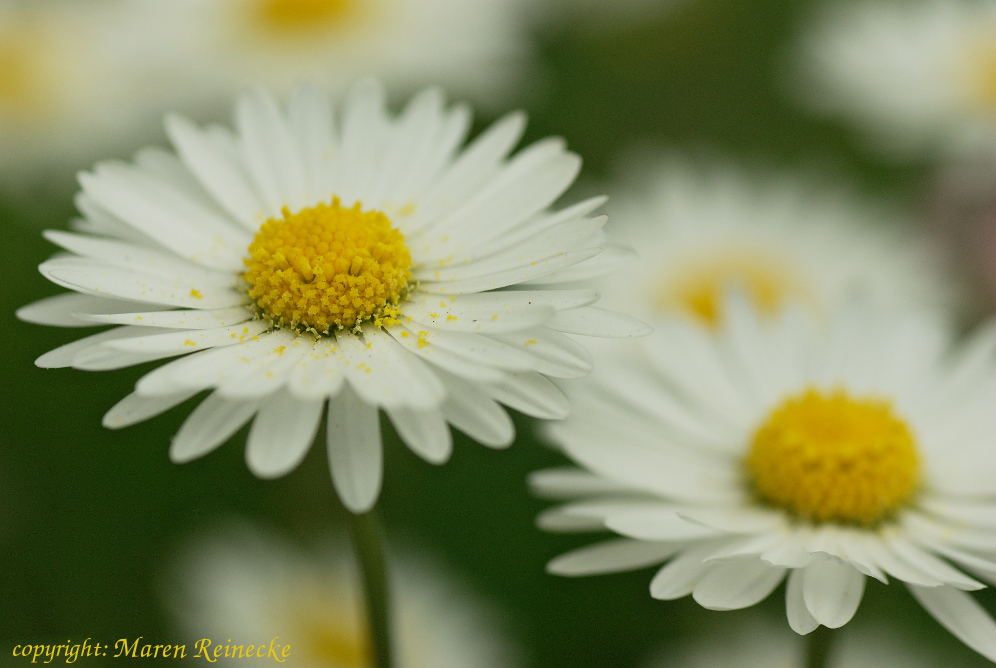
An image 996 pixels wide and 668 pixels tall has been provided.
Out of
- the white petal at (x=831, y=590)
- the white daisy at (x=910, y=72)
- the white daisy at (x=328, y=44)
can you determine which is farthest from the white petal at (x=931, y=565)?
the white daisy at (x=328, y=44)

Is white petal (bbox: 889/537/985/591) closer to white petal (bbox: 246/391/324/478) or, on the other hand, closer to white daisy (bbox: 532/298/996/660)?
white daisy (bbox: 532/298/996/660)

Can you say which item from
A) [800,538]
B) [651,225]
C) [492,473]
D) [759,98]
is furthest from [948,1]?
[800,538]

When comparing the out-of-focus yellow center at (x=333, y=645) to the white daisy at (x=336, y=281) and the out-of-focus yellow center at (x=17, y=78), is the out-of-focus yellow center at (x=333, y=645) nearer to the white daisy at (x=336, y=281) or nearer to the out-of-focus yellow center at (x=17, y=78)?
the white daisy at (x=336, y=281)

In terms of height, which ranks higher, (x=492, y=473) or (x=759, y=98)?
(x=759, y=98)

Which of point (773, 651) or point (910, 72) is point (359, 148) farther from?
point (910, 72)

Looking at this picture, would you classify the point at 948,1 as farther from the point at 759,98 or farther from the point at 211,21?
the point at 211,21

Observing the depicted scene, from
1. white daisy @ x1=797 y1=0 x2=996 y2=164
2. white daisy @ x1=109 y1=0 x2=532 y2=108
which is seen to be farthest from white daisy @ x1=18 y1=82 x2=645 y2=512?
white daisy @ x1=797 y1=0 x2=996 y2=164
